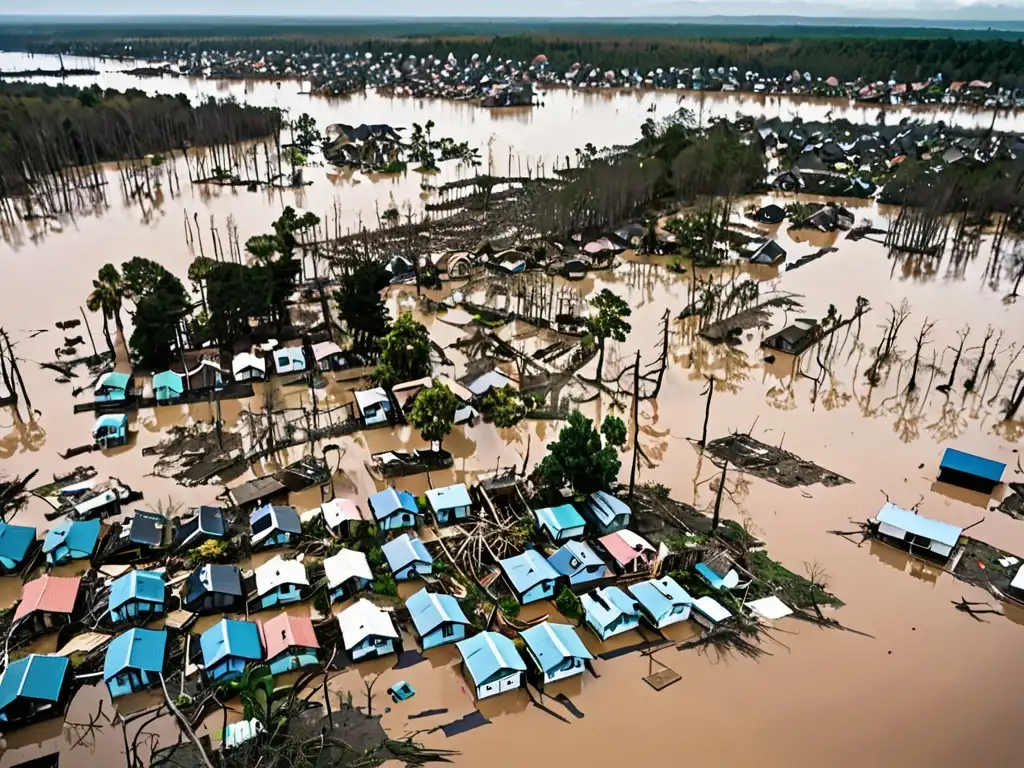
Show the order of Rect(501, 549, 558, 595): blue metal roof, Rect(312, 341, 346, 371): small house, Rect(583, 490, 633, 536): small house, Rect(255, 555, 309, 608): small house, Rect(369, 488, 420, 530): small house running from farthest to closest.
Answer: Rect(312, 341, 346, 371): small house
Rect(583, 490, 633, 536): small house
Rect(369, 488, 420, 530): small house
Rect(501, 549, 558, 595): blue metal roof
Rect(255, 555, 309, 608): small house

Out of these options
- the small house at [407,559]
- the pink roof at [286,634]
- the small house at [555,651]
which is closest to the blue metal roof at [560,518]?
the small house at [407,559]

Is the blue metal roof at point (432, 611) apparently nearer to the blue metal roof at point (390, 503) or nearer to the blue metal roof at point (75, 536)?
the blue metal roof at point (390, 503)

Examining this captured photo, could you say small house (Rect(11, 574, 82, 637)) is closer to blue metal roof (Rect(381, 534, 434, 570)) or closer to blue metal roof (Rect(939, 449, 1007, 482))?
blue metal roof (Rect(381, 534, 434, 570))

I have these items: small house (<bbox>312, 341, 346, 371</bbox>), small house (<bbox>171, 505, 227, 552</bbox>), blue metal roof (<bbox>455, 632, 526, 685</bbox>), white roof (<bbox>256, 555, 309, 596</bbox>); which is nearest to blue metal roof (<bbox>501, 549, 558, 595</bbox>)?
blue metal roof (<bbox>455, 632, 526, 685</bbox>)

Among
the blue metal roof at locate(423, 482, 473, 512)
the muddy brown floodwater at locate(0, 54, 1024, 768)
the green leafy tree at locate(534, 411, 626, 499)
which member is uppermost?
the green leafy tree at locate(534, 411, 626, 499)

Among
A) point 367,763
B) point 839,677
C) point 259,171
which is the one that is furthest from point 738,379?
point 259,171

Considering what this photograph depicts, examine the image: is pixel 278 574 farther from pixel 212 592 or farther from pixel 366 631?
pixel 366 631
